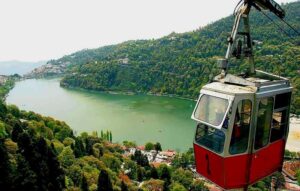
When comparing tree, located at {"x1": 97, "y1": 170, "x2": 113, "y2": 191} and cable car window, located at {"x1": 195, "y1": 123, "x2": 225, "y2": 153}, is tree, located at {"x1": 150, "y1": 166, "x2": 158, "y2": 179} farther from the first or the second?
cable car window, located at {"x1": 195, "y1": 123, "x2": 225, "y2": 153}

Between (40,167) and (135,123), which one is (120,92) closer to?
(135,123)

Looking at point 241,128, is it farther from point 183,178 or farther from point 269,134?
point 183,178

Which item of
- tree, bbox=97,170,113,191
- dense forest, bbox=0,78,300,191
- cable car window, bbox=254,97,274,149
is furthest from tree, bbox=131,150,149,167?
cable car window, bbox=254,97,274,149

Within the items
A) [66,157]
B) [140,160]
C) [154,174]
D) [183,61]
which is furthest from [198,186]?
[183,61]

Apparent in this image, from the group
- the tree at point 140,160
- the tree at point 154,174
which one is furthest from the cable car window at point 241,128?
the tree at point 140,160

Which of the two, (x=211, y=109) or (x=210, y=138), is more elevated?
(x=211, y=109)

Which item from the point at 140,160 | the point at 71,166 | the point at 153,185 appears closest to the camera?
the point at 71,166

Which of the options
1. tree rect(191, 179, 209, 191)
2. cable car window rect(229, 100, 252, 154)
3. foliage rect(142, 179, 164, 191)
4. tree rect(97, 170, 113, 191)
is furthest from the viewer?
tree rect(191, 179, 209, 191)

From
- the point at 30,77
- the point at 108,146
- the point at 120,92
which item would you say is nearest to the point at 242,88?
the point at 108,146
